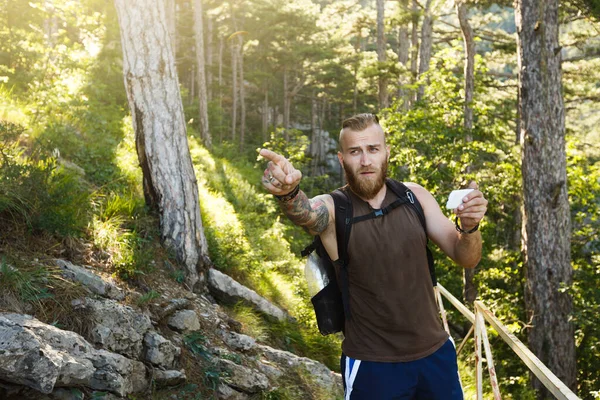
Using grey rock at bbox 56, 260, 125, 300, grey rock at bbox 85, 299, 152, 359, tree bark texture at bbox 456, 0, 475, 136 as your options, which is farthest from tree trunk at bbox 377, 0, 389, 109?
grey rock at bbox 85, 299, 152, 359

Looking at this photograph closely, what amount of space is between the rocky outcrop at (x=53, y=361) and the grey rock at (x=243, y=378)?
0.97m

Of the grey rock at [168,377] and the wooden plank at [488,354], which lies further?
the grey rock at [168,377]

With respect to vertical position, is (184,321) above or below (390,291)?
below

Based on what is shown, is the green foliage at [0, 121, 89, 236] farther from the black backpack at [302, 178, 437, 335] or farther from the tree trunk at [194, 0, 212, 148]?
the tree trunk at [194, 0, 212, 148]

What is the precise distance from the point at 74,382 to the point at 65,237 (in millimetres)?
2245

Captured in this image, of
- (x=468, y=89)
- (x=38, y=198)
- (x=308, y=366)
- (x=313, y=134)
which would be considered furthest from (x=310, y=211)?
(x=313, y=134)

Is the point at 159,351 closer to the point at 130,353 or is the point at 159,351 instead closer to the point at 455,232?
the point at 130,353

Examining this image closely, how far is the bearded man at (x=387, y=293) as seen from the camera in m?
2.73

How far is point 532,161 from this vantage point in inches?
353

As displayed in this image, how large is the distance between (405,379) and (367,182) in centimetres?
104

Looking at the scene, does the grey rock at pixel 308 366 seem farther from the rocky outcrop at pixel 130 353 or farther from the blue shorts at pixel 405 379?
the blue shorts at pixel 405 379

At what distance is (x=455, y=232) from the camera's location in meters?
2.88

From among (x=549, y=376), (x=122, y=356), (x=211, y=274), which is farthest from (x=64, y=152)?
(x=549, y=376)

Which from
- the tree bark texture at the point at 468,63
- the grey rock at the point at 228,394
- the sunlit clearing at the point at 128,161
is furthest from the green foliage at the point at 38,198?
the tree bark texture at the point at 468,63
